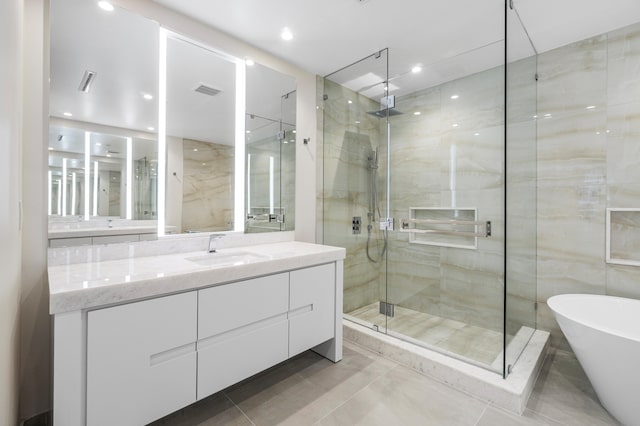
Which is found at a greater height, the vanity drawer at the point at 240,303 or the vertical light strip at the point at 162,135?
the vertical light strip at the point at 162,135

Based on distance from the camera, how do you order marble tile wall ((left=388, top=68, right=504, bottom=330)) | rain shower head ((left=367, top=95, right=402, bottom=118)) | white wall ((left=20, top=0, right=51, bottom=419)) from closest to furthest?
white wall ((left=20, top=0, right=51, bottom=419)) → marble tile wall ((left=388, top=68, right=504, bottom=330)) → rain shower head ((left=367, top=95, right=402, bottom=118))

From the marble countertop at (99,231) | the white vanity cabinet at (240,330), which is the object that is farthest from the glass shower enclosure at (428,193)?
the marble countertop at (99,231)

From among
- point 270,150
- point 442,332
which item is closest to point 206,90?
point 270,150

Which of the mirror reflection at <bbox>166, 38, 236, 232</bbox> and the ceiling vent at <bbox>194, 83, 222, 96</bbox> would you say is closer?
the mirror reflection at <bbox>166, 38, 236, 232</bbox>

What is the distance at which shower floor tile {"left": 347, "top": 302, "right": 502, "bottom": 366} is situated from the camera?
84.8 inches

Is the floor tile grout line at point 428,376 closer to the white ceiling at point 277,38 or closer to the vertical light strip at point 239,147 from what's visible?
the vertical light strip at point 239,147

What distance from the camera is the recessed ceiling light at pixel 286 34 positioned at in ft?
7.11

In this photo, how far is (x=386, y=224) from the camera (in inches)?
114

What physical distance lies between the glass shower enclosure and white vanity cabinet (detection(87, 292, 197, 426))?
165 cm

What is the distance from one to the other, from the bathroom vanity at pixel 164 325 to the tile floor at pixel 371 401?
0.24 metres

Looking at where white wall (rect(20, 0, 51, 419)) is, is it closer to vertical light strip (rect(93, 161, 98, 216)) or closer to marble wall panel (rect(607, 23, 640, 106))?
vertical light strip (rect(93, 161, 98, 216))

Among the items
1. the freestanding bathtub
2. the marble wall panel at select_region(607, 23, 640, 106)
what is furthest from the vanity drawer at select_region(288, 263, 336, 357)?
the marble wall panel at select_region(607, 23, 640, 106)

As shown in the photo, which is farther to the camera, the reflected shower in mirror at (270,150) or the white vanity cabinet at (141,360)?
the reflected shower in mirror at (270,150)

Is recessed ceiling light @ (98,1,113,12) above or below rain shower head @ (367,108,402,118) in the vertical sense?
above
